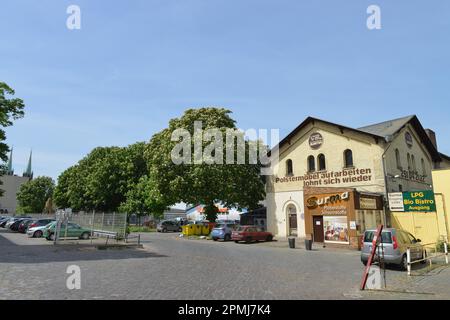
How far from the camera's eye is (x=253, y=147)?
37.7 m

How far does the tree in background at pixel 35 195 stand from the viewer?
85438mm

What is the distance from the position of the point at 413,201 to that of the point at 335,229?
573 centimetres

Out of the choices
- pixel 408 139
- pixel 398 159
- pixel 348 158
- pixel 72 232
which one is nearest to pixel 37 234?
pixel 72 232

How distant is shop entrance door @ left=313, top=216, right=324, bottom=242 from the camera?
26.9 meters

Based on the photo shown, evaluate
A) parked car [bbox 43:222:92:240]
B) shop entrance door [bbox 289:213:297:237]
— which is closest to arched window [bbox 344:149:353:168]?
shop entrance door [bbox 289:213:297:237]

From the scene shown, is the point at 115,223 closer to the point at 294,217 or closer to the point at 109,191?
the point at 294,217

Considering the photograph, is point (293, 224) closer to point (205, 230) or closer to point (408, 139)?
point (205, 230)

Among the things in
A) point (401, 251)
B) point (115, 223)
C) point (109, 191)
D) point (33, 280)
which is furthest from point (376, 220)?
point (109, 191)

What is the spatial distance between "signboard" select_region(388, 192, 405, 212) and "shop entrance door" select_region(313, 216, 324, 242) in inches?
213

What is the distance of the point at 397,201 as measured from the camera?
23.7m

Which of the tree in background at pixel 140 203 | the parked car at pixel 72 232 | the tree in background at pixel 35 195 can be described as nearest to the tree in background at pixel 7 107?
the parked car at pixel 72 232

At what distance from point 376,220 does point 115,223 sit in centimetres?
2031

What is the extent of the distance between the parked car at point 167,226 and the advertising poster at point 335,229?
25519 millimetres

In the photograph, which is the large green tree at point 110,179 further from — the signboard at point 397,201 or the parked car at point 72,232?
the signboard at point 397,201
